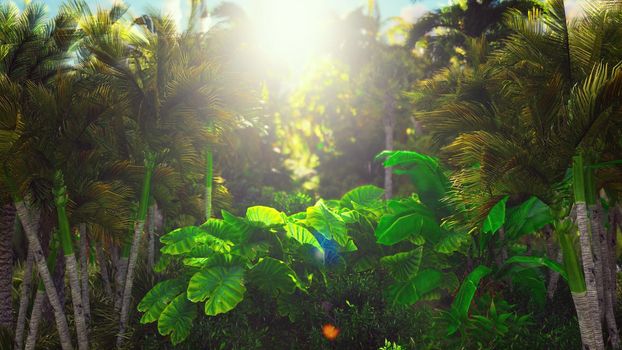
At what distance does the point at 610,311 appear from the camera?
9.38 metres

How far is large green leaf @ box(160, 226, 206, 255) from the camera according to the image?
31.1 feet

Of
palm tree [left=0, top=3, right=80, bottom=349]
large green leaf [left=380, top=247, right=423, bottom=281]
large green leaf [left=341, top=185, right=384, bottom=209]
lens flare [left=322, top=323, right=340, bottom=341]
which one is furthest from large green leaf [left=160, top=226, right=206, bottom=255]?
large green leaf [left=341, top=185, right=384, bottom=209]

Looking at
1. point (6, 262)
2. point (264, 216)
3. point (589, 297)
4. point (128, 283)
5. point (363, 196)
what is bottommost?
point (589, 297)

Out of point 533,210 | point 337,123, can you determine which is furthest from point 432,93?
point 337,123

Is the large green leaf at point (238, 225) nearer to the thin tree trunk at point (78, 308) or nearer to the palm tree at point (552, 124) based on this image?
the thin tree trunk at point (78, 308)

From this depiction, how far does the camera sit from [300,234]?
9.90 meters

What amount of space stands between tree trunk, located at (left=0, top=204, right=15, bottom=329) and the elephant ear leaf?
3438 millimetres

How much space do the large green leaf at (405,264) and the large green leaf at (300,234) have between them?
1.65 m

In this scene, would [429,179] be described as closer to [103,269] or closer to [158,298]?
Result: [158,298]

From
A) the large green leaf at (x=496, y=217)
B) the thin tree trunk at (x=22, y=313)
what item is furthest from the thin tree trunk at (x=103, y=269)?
the large green leaf at (x=496, y=217)

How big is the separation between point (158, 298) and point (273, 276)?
221cm

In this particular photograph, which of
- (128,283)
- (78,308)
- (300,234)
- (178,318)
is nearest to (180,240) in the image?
(128,283)

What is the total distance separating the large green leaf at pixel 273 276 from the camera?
9.91 meters

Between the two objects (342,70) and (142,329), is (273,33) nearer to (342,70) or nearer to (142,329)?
(342,70)
